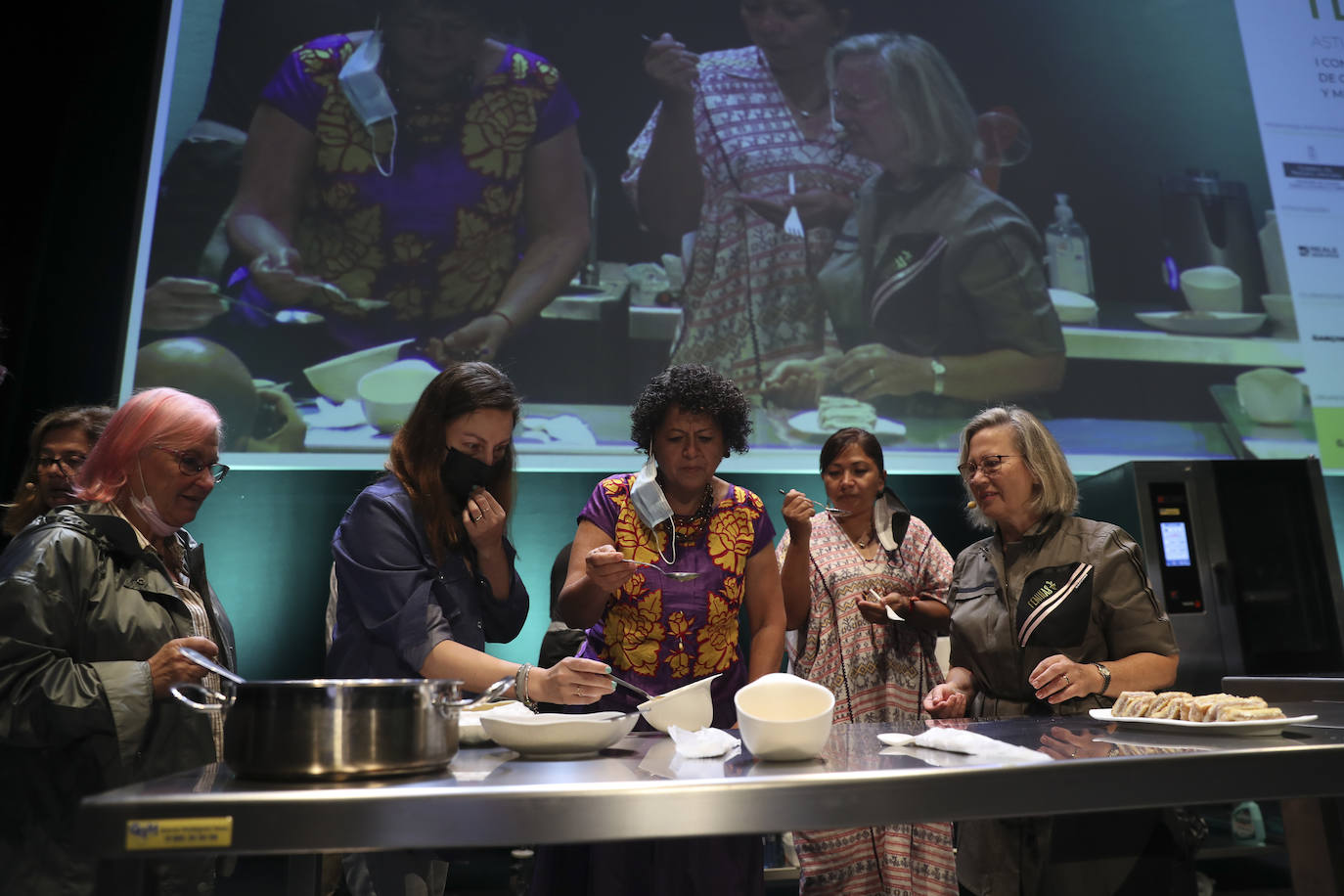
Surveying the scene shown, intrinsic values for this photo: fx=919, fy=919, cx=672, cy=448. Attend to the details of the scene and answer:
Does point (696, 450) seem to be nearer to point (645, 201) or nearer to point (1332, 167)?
point (645, 201)

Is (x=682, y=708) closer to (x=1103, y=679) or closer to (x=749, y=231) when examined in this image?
(x=1103, y=679)

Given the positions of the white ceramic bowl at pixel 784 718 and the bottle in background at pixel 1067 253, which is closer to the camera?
the white ceramic bowl at pixel 784 718

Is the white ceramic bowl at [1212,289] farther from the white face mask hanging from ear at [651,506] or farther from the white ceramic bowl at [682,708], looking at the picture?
the white ceramic bowl at [682,708]

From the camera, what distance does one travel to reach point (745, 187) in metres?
4.00

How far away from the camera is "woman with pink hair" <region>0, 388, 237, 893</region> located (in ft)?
4.62

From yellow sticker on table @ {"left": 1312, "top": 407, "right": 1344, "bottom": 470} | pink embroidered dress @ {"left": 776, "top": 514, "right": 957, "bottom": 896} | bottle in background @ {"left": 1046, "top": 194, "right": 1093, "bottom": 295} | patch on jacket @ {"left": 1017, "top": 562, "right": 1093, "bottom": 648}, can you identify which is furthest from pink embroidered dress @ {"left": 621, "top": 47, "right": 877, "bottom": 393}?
yellow sticker on table @ {"left": 1312, "top": 407, "right": 1344, "bottom": 470}

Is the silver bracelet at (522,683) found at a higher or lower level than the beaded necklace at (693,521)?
lower

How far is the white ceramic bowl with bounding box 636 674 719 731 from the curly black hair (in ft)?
2.82

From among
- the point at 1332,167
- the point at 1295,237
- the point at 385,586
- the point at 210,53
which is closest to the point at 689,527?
the point at 385,586

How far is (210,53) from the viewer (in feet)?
12.2

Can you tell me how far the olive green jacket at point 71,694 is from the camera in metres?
1.40

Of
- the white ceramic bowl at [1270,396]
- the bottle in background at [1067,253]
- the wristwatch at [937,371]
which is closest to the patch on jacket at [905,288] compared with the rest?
the wristwatch at [937,371]

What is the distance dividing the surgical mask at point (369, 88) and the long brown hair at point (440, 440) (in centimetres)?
226

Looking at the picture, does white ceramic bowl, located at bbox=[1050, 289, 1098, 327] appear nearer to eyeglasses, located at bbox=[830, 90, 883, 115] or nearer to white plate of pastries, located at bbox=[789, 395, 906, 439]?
white plate of pastries, located at bbox=[789, 395, 906, 439]
